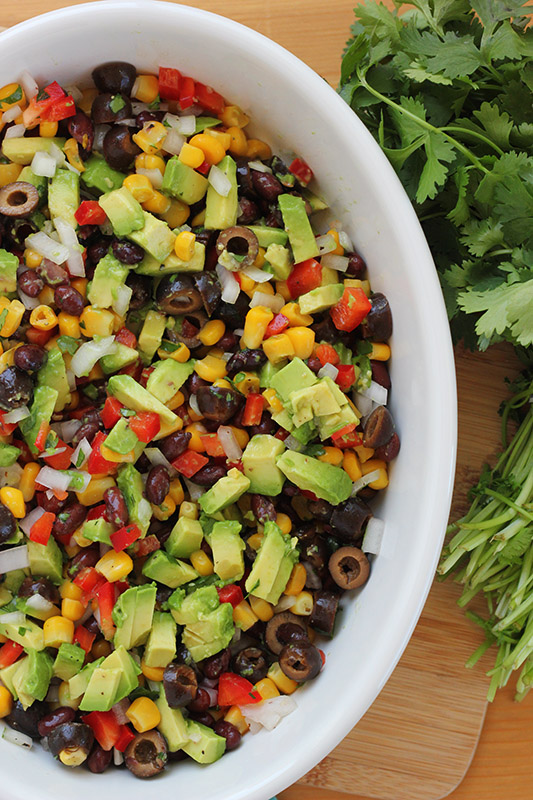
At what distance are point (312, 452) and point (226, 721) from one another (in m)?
0.92

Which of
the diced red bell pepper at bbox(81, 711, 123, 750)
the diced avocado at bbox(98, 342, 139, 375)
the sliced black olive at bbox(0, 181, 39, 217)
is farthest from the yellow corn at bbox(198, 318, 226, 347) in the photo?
the diced red bell pepper at bbox(81, 711, 123, 750)

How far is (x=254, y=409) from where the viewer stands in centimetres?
243

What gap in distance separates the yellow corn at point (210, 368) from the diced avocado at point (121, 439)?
0.98 ft

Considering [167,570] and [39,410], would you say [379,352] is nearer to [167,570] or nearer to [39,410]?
[167,570]

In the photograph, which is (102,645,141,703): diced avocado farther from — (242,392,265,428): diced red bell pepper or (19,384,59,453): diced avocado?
(242,392,265,428): diced red bell pepper

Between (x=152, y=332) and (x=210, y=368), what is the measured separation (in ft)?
0.74

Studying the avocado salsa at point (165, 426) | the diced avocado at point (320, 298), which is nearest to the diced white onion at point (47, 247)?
the avocado salsa at point (165, 426)

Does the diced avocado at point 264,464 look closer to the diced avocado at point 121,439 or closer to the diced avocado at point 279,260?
the diced avocado at point 121,439

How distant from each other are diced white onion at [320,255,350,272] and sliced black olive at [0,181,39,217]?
948mm

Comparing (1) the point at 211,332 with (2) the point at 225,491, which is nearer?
(2) the point at 225,491

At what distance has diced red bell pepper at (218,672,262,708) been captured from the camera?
2.39 meters

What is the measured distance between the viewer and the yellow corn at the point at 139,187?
235cm

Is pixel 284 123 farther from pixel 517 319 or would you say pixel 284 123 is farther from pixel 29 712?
pixel 29 712

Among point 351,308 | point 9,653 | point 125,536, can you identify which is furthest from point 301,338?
point 9,653
